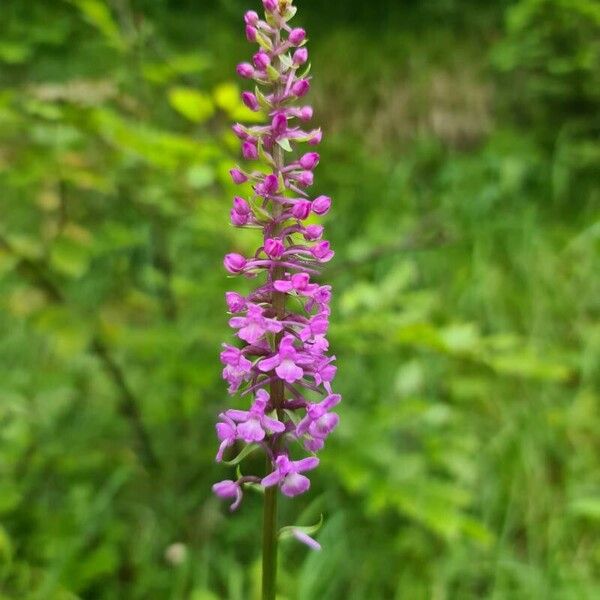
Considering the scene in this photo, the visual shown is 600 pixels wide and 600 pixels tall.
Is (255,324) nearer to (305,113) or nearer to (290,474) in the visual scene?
(290,474)

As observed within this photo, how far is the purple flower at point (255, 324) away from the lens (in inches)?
50.2

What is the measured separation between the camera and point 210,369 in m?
2.72

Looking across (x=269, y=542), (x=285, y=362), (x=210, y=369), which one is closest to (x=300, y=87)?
(x=285, y=362)

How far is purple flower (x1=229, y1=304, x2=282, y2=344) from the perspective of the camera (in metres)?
1.27

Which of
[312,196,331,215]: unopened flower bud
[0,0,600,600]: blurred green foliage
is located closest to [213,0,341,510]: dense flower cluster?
[312,196,331,215]: unopened flower bud

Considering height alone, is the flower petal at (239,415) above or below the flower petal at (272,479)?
above

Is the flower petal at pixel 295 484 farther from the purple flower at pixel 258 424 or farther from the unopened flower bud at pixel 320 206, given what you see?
the unopened flower bud at pixel 320 206

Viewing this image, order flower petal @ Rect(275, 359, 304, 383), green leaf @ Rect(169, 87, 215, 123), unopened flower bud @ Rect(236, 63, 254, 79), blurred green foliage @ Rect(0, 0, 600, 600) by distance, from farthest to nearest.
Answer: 1. blurred green foliage @ Rect(0, 0, 600, 600)
2. green leaf @ Rect(169, 87, 215, 123)
3. unopened flower bud @ Rect(236, 63, 254, 79)
4. flower petal @ Rect(275, 359, 304, 383)

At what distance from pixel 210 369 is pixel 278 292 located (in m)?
1.44

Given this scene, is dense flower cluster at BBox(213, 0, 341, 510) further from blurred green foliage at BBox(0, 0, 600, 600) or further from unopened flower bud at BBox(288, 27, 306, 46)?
blurred green foliage at BBox(0, 0, 600, 600)

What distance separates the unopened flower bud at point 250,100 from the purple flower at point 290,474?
0.58 metres

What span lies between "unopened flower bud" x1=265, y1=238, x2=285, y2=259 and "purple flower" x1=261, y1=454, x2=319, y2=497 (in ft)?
1.08

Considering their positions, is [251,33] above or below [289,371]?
above

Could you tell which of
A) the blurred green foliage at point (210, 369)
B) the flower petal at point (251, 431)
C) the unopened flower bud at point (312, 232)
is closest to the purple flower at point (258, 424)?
the flower petal at point (251, 431)
